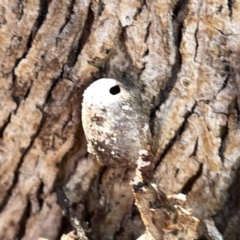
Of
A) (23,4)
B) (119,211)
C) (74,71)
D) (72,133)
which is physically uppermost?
(23,4)

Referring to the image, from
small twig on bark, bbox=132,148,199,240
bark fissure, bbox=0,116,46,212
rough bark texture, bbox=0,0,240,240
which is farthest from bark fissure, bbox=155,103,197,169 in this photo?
bark fissure, bbox=0,116,46,212

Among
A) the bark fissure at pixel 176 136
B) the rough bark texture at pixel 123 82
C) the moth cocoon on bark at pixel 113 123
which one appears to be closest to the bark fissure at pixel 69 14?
the rough bark texture at pixel 123 82

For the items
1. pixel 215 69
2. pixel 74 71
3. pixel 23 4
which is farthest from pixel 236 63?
pixel 23 4

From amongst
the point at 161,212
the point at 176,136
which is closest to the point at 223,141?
the point at 176,136

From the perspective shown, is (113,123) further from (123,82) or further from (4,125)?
(4,125)

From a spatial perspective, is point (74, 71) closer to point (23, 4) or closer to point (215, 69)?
point (23, 4)

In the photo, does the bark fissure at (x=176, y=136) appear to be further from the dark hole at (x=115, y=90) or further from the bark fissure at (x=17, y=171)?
the bark fissure at (x=17, y=171)
